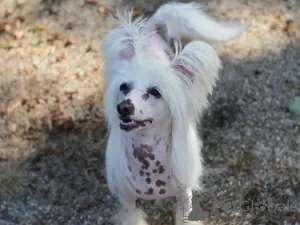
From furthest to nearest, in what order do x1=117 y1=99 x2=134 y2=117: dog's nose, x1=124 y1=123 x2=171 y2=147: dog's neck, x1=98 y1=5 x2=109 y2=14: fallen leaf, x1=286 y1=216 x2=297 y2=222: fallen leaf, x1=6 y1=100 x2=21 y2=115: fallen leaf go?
x1=98 y1=5 x2=109 y2=14: fallen leaf, x1=6 y1=100 x2=21 y2=115: fallen leaf, x1=286 y1=216 x2=297 y2=222: fallen leaf, x1=124 y1=123 x2=171 y2=147: dog's neck, x1=117 y1=99 x2=134 y2=117: dog's nose

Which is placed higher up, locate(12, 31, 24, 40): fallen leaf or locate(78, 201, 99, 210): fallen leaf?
locate(12, 31, 24, 40): fallen leaf

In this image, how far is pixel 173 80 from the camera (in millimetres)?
2107

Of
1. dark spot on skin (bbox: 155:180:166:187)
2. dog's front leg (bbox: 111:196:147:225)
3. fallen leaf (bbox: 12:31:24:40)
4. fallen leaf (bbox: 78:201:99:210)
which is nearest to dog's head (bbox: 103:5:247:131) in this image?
dark spot on skin (bbox: 155:180:166:187)

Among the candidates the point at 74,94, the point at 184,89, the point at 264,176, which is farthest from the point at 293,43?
the point at 184,89

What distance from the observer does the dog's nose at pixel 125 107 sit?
2.04 metres

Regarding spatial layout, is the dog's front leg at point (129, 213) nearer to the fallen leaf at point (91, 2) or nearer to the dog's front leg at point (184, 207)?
the dog's front leg at point (184, 207)

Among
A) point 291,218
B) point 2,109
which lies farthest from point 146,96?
point 2,109

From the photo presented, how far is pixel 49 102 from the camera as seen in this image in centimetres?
327

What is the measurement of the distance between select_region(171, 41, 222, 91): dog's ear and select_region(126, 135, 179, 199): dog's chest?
0.26 meters

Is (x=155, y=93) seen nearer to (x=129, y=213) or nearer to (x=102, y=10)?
(x=129, y=213)

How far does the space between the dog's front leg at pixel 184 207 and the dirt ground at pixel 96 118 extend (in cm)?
16

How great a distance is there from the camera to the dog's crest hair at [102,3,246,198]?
2.11 m

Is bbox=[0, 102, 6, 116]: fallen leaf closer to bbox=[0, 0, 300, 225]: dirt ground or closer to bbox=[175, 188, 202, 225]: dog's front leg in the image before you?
bbox=[0, 0, 300, 225]: dirt ground

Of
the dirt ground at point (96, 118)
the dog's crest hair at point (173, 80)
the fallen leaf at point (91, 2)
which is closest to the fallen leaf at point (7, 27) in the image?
the dirt ground at point (96, 118)
